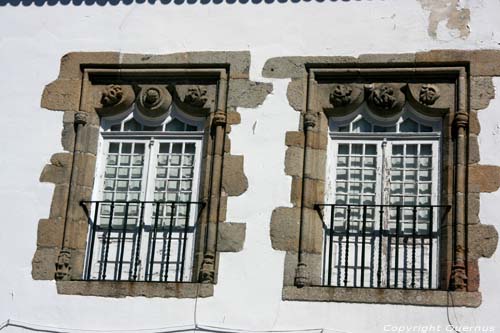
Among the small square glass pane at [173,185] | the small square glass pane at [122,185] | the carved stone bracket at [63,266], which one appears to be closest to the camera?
the carved stone bracket at [63,266]

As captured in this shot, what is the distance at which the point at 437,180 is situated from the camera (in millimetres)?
10844

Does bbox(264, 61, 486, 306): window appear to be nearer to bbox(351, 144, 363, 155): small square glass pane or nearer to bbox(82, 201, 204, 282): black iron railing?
bbox(351, 144, 363, 155): small square glass pane

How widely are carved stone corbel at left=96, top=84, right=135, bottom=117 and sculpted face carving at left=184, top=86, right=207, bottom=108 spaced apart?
0.56 meters

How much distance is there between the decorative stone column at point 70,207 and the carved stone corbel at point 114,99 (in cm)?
21

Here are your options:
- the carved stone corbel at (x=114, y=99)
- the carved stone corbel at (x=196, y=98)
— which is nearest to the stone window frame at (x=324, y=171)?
the carved stone corbel at (x=196, y=98)

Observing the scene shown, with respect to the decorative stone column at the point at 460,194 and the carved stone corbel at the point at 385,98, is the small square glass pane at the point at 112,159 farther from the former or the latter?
the decorative stone column at the point at 460,194

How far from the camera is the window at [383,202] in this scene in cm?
1065

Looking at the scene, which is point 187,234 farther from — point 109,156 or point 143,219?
point 109,156

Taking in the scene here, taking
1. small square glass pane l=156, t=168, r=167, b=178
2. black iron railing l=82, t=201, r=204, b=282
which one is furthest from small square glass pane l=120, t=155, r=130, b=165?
black iron railing l=82, t=201, r=204, b=282

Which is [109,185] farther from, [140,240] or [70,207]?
[140,240]

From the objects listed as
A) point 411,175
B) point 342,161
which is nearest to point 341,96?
point 342,161

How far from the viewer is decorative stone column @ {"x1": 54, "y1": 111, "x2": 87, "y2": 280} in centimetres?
1086

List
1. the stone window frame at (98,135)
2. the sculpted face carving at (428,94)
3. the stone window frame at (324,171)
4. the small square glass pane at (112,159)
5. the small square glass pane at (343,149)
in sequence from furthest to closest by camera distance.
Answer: the small square glass pane at (112,159) < the small square glass pane at (343,149) < the sculpted face carving at (428,94) < the stone window frame at (98,135) < the stone window frame at (324,171)

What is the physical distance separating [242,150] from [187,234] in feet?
3.00
